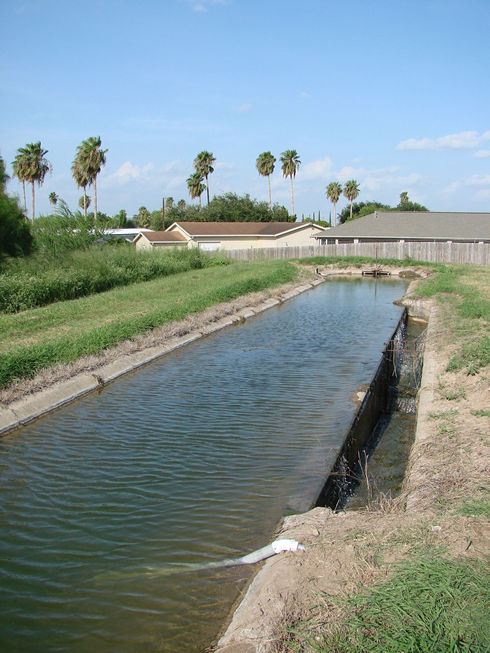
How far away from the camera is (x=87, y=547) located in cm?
486

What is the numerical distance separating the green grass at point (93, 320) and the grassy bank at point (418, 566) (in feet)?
20.7

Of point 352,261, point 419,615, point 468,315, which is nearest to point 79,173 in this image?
point 352,261

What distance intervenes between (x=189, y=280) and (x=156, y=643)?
23.6 meters

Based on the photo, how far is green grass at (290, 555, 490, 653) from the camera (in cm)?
297

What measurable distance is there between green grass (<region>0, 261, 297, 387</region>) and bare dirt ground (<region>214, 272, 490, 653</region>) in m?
6.11

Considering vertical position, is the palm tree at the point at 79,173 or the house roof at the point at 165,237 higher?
the palm tree at the point at 79,173

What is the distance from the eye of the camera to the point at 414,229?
46500mm

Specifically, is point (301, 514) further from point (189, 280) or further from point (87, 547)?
point (189, 280)

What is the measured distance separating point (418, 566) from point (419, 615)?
55 centimetres

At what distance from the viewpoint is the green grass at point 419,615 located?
9.75 feet

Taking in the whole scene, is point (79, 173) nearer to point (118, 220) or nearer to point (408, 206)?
point (118, 220)

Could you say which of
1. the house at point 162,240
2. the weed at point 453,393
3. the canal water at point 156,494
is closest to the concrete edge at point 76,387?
the canal water at point 156,494

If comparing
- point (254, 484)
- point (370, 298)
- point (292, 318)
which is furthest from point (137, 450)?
point (370, 298)

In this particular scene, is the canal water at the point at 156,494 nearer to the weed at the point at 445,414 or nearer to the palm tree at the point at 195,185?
the weed at the point at 445,414
